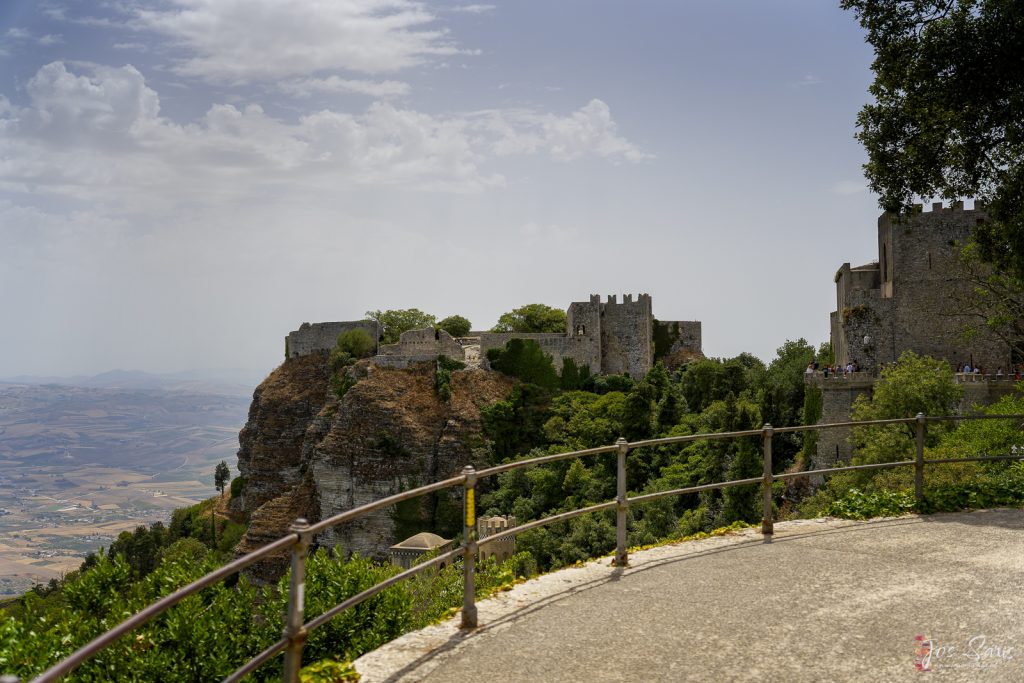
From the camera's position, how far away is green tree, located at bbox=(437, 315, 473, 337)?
67.9 metres

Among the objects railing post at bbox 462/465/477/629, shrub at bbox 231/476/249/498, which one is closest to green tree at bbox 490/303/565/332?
shrub at bbox 231/476/249/498

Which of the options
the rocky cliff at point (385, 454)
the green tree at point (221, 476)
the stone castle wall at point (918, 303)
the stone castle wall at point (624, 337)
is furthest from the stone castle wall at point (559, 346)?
the green tree at point (221, 476)

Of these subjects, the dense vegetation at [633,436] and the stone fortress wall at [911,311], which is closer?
the dense vegetation at [633,436]

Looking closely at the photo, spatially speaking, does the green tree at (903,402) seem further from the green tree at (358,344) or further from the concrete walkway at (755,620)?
the green tree at (358,344)

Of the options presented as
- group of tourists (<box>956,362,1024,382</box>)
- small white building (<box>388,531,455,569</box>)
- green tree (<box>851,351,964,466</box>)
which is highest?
group of tourists (<box>956,362,1024,382</box>)

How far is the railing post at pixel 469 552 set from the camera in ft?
19.9

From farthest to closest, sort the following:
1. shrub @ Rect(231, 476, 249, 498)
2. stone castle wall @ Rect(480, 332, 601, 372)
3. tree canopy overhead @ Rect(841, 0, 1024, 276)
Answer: shrub @ Rect(231, 476, 249, 498) < stone castle wall @ Rect(480, 332, 601, 372) < tree canopy overhead @ Rect(841, 0, 1024, 276)

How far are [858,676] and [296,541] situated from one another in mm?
3370

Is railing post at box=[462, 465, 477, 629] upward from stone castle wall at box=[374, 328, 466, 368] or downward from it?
downward

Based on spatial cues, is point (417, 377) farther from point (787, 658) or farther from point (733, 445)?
point (787, 658)

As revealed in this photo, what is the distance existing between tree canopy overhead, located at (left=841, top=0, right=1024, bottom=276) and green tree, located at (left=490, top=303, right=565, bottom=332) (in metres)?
50.7

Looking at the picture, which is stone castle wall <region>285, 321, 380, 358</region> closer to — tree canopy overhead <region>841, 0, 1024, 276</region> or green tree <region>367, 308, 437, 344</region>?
green tree <region>367, 308, 437, 344</region>

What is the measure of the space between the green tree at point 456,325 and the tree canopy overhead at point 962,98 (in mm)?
51850

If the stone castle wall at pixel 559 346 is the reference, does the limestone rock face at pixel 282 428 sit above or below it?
below
